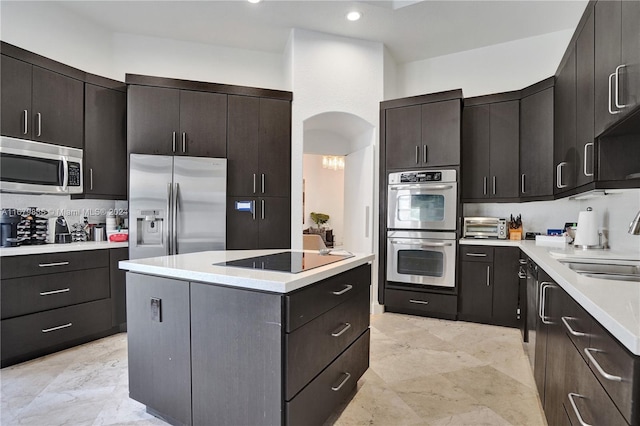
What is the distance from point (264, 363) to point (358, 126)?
11.2ft

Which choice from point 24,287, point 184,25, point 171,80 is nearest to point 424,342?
point 24,287

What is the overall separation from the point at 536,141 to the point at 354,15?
226cm

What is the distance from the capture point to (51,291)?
285 cm

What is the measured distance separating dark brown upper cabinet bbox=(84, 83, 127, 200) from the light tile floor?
1454 mm

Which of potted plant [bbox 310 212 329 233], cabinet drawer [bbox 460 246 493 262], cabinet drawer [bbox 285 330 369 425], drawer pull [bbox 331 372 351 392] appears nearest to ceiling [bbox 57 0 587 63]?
cabinet drawer [bbox 460 246 493 262]

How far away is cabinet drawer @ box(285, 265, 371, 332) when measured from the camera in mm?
1472

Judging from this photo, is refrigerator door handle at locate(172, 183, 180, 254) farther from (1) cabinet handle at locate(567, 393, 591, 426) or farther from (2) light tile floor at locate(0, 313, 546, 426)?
(1) cabinet handle at locate(567, 393, 591, 426)

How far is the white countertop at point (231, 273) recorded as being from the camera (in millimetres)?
1470

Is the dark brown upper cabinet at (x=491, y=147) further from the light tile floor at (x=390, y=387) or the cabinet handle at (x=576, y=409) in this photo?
the cabinet handle at (x=576, y=409)

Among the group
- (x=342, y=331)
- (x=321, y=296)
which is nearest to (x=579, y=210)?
(x=342, y=331)

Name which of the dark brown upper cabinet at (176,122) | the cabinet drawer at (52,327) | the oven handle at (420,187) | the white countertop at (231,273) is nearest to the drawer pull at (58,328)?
the cabinet drawer at (52,327)

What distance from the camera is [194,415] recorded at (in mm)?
1686

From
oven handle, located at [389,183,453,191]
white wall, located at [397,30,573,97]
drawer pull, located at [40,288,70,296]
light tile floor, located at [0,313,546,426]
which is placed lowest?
light tile floor, located at [0,313,546,426]

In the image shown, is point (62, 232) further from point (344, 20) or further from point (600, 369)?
point (600, 369)
